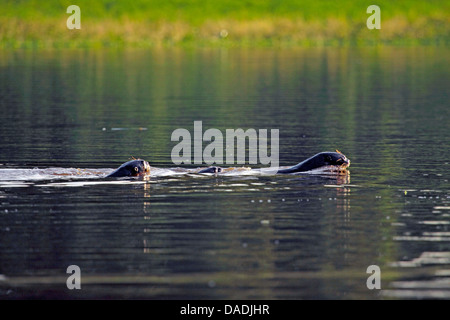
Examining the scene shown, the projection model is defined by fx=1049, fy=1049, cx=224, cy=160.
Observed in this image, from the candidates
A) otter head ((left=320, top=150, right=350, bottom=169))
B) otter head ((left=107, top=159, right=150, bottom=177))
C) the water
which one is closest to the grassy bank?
the water

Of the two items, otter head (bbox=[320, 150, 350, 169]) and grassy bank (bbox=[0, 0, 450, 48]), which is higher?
grassy bank (bbox=[0, 0, 450, 48])

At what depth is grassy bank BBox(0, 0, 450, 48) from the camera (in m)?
117

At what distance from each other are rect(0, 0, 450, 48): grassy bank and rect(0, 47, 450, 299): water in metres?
73.1

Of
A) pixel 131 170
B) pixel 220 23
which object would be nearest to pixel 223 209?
pixel 131 170

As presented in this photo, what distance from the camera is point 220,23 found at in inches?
→ 4857

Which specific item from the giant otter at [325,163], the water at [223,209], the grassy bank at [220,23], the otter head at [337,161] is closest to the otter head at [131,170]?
the water at [223,209]

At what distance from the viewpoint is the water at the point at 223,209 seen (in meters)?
13.9

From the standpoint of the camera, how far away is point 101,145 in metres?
29.5

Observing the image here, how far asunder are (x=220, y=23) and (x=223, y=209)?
106 meters

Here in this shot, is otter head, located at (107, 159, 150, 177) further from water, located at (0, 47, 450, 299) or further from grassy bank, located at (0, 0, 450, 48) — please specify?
grassy bank, located at (0, 0, 450, 48)

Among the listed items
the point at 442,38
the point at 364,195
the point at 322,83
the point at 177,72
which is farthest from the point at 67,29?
the point at 364,195

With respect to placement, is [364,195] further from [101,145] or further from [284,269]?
[101,145]
